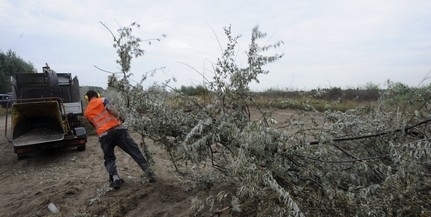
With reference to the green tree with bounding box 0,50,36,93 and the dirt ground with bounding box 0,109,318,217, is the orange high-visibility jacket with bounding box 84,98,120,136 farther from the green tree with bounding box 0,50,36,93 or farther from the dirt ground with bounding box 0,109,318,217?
the green tree with bounding box 0,50,36,93

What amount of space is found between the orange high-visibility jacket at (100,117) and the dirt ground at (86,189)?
835 mm

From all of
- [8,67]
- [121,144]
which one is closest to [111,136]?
[121,144]

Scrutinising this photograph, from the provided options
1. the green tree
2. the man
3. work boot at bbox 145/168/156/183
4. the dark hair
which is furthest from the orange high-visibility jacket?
the green tree

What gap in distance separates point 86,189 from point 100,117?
4.12 ft

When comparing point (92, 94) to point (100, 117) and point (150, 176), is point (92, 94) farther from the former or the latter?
point (150, 176)

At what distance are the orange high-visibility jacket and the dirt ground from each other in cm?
83

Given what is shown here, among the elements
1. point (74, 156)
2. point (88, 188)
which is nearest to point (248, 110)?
point (88, 188)

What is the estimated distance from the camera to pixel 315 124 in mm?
3482

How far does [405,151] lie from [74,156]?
26.3ft

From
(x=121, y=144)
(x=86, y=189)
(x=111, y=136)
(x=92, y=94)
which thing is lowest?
(x=86, y=189)

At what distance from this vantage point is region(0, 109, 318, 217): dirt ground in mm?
4863

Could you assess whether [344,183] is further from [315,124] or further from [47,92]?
[47,92]

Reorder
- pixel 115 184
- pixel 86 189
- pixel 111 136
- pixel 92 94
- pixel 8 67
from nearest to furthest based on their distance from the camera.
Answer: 1. pixel 115 184
2. pixel 111 136
3. pixel 86 189
4. pixel 92 94
5. pixel 8 67

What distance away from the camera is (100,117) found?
585 centimetres
